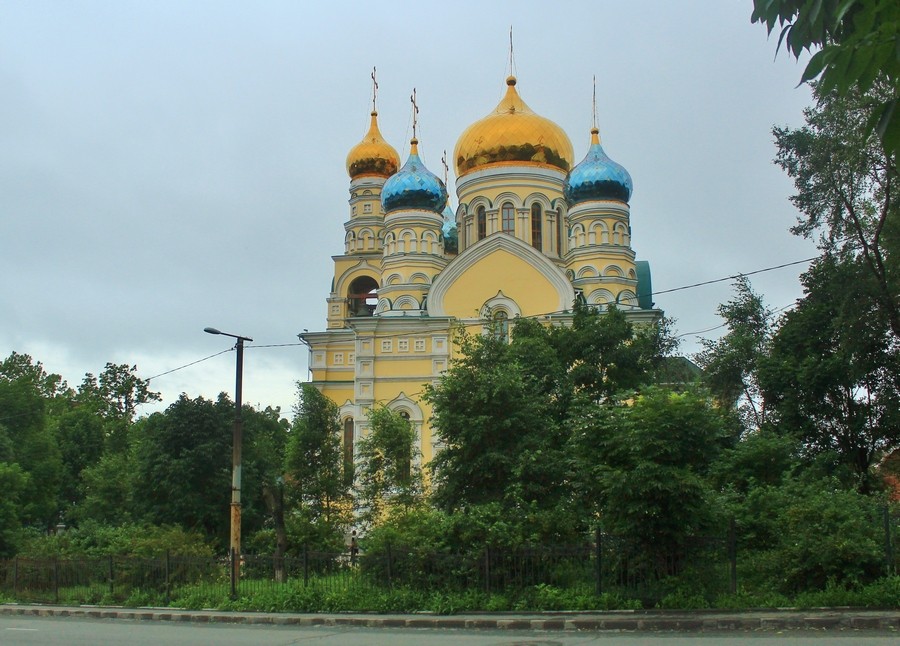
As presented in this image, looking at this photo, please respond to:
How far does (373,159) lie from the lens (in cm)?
4125

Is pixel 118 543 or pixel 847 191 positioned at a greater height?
→ pixel 847 191

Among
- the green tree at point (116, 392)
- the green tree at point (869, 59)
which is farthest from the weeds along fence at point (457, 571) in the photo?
the green tree at point (116, 392)

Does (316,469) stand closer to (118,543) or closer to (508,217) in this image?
(118,543)

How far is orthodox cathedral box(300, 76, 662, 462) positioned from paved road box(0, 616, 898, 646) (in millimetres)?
14319

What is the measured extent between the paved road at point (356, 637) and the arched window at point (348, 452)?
10.5 meters

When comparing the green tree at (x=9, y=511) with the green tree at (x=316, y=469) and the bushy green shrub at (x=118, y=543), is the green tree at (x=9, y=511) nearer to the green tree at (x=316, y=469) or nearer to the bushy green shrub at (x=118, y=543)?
the bushy green shrub at (x=118, y=543)

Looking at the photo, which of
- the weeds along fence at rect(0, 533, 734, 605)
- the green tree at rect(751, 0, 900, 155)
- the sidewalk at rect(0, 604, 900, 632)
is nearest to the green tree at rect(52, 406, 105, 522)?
the weeds along fence at rect(0, 533, 734, 605)

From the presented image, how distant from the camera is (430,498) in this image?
1892 centimetres

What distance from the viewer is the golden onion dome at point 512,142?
36438 millimetres

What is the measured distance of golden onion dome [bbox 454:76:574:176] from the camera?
36.4 meters

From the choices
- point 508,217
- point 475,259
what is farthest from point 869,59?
point 508,217

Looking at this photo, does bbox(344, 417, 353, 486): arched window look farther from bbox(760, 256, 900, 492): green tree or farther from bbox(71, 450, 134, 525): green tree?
bbox(760, 256, 900, 492): green tree

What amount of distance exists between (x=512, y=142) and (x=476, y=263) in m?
5.98

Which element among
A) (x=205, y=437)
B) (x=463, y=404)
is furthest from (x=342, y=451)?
(x=463, y=404)
